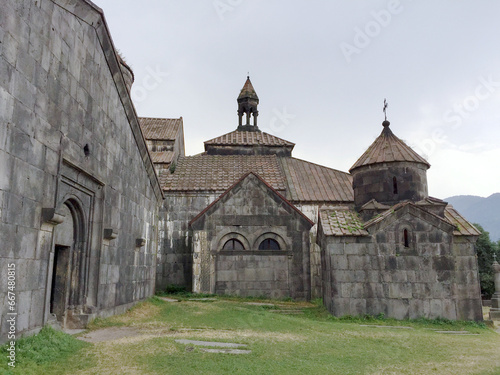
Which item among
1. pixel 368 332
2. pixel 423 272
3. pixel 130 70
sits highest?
pixel 130 70

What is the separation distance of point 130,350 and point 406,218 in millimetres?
8688

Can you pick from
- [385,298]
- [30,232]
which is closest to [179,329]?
[30,232]

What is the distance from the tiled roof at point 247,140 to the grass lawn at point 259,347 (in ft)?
44.9

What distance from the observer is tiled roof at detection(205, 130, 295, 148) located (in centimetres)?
2366

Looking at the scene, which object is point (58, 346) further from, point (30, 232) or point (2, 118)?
point (2, 118)

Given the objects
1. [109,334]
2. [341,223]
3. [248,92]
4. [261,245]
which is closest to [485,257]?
[248,92]

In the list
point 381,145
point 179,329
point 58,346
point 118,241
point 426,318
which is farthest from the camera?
point 381,145

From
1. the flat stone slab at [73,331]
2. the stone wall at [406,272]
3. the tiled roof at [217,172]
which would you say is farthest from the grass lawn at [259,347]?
the tiled roof at [217,172]

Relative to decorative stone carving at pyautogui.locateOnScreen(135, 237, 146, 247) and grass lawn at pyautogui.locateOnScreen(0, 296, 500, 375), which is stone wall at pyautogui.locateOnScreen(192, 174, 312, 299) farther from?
decorative stone carving at pyautogui.locateOnScreen(135, 237, 146, 247)

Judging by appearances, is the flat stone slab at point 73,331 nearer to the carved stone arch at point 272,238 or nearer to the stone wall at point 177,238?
the carved stone arch at point 272,238

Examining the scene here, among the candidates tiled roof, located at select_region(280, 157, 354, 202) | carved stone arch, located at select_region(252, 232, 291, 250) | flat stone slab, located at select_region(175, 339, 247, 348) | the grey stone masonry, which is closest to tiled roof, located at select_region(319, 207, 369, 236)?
carved stone arch, located at select_region(252, 232, 291, 250)

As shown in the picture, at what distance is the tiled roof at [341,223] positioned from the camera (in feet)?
38.1

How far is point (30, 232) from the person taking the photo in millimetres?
5945

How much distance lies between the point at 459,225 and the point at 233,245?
25.6ft
